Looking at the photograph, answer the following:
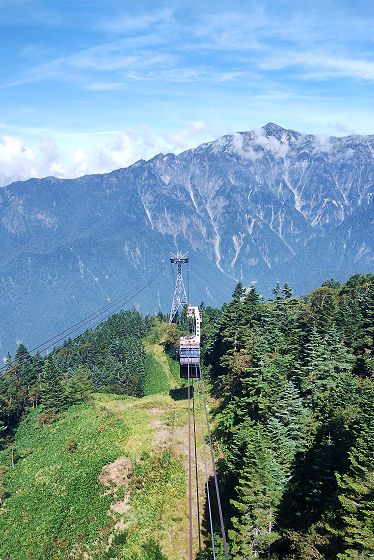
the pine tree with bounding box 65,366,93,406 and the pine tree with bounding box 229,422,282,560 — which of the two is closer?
the pine tree with bounding box 229,422,282,560

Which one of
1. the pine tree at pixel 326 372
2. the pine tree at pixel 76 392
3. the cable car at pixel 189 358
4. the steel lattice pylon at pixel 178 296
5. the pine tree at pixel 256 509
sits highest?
the steel lattice pylon at pixel 178 296

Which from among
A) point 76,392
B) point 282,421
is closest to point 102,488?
point 282,421

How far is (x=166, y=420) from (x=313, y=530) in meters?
39.0

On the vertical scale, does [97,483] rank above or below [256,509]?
above

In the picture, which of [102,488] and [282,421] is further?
[102,488]

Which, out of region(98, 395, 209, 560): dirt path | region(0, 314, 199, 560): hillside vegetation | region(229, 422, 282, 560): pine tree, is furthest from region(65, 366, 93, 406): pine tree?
region(229, 422, 282, 560): pine tree

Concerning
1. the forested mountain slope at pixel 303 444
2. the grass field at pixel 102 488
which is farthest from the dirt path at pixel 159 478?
the forested mountain slope at pixel 303 444

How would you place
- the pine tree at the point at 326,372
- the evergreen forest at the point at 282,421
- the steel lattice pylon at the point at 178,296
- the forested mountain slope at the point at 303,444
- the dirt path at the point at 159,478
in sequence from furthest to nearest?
the steel lattice pylon at the point at 178,296, the pine tree at the point at 326,372, the dirt path at the point at 159,478, the evergreen forest at the point at 282,421, the forested mountain slope at the point at 303,444

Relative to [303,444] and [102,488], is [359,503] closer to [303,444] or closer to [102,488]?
[303,444]

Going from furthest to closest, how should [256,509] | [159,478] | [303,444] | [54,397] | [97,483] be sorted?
[54,397] < [97,483] < [159,478] < [303,444] < [256,509]

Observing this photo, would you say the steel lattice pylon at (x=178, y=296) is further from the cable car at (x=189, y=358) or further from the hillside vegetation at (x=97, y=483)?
the cable car at (x=189, y=358)

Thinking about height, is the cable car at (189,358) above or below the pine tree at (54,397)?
above

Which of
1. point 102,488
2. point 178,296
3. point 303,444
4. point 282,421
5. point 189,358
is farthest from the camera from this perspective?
point 178,296

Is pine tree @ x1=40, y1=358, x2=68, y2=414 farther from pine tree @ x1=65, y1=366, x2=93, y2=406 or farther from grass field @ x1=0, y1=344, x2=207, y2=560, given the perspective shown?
grass field @ x1=0, y1=344, x2=207, y2=560
